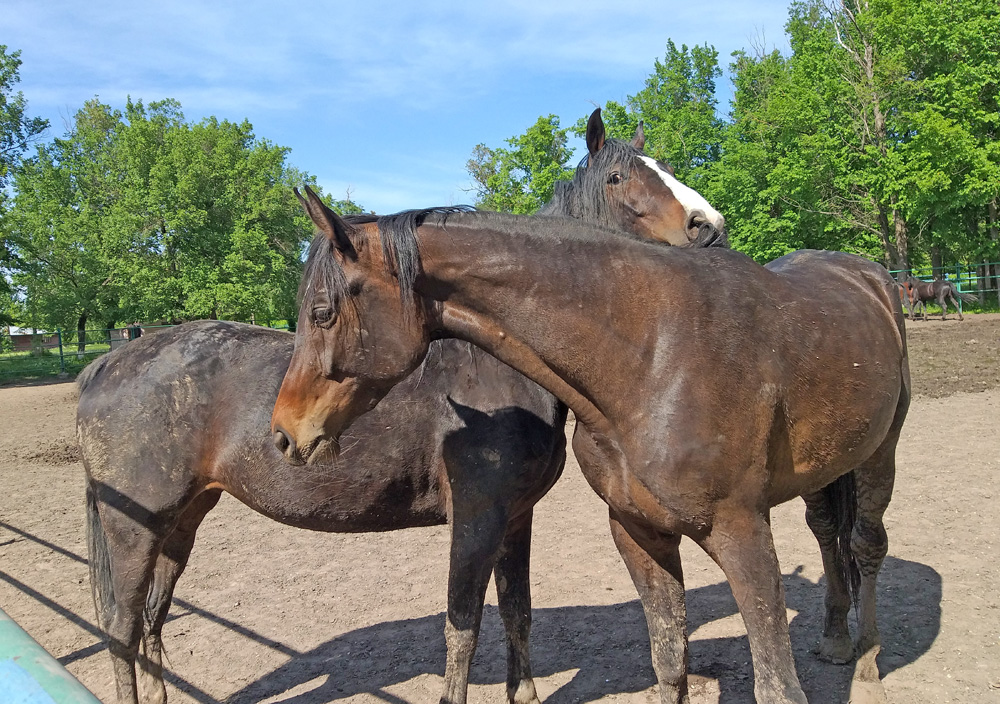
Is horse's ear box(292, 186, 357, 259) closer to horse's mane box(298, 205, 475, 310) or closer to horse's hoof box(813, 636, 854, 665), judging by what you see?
horse's mane box(298, 205, 475, 310)

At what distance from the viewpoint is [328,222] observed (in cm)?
224

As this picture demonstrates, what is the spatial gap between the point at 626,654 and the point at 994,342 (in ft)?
54.9

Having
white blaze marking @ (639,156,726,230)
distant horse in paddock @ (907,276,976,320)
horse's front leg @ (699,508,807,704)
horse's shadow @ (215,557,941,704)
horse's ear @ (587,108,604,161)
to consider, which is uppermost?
horse's ear @ (587,108,604,161)

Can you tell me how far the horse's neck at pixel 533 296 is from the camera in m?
2.36

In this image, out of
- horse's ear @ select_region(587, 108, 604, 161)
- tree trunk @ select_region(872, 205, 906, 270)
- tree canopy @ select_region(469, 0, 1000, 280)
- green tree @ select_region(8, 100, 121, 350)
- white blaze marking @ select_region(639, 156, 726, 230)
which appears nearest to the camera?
white blaze marking @ select_region(639, 156, 726, 230)

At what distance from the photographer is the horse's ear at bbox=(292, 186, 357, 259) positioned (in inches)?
87.9

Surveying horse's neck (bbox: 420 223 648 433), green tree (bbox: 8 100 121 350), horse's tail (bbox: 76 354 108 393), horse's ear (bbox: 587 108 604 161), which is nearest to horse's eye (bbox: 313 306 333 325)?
horse's neck (bbox: 420 223 648 433)

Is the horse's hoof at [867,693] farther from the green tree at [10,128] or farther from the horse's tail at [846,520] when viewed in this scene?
the green tree at [10,128]

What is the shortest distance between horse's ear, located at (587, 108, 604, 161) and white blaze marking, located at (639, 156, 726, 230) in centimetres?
42

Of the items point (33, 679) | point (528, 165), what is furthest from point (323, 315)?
point (528, 165)

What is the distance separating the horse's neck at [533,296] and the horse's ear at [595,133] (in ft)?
6.05

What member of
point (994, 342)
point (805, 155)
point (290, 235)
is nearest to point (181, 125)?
point (290, 235)

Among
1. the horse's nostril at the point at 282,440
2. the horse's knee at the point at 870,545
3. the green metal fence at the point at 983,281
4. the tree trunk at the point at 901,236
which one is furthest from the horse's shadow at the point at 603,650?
the tree trunk at the point at 901,236

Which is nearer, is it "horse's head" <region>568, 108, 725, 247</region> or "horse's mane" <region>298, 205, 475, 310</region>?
"horse's mane" <region>298, 205, 475, 310</region>
